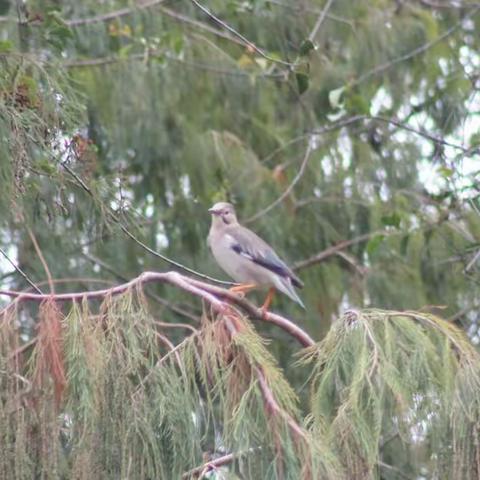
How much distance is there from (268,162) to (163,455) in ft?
17.6

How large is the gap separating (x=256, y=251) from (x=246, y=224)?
5.21ft

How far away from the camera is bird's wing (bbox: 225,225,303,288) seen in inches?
272

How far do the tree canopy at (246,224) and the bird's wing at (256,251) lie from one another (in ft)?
0.86

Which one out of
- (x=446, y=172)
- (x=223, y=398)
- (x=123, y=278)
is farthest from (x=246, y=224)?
(x=223, y=398)

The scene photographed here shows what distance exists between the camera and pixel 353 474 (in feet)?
12.4

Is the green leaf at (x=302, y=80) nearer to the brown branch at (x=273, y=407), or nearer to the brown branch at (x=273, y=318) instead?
the brown branch at (x=273, y=318)

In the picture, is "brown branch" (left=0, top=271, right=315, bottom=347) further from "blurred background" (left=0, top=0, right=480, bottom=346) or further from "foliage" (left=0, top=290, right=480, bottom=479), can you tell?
"blurred background" (left=0, top=0, right=480, bottom=346)

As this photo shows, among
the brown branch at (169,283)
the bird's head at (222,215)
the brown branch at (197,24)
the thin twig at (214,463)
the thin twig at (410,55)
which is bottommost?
the thin twig at (214,463)

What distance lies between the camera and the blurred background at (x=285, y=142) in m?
7.91

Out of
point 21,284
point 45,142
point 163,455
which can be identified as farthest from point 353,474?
point 21,284

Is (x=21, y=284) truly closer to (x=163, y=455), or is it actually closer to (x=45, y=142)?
(x=45, y=142)

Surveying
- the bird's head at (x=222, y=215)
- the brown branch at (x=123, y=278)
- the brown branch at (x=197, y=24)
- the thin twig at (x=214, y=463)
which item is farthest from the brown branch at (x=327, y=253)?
the thin twig at (x=214, y=463)

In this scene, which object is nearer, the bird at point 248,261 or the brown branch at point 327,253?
the bird at point 248,261

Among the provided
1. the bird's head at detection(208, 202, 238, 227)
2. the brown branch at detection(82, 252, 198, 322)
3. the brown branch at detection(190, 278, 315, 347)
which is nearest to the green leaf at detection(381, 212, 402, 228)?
the bird's head at detection(208, 202, 238, 227)
